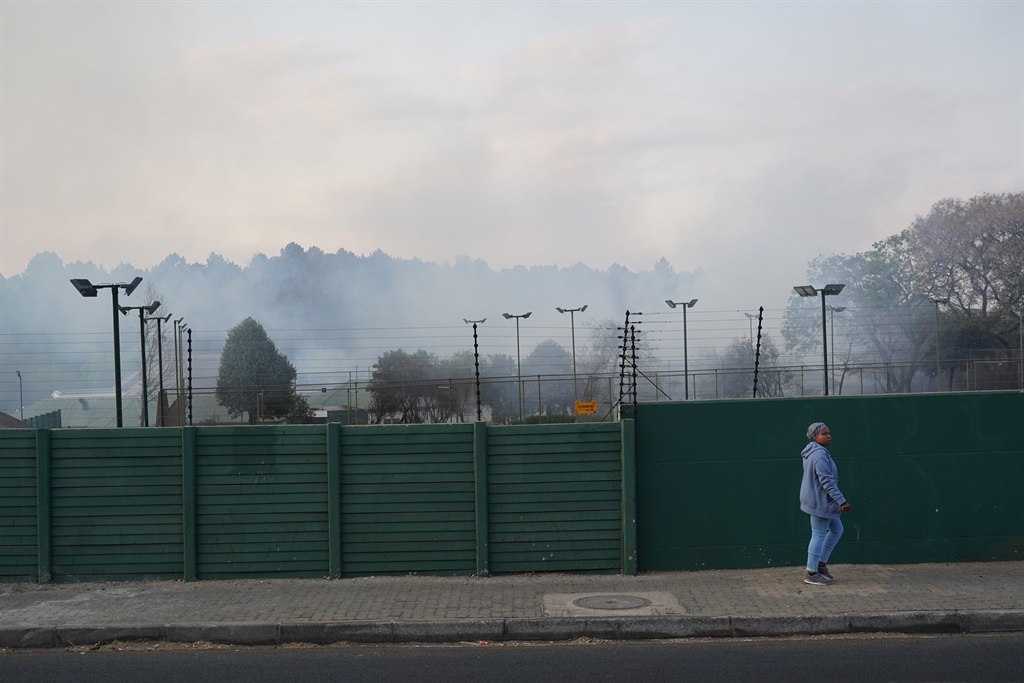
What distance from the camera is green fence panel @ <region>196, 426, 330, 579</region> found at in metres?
10.2

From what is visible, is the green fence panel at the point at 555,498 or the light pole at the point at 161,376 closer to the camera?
the green fence panel at the point at 555,498

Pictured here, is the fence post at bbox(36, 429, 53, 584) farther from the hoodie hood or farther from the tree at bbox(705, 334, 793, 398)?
the tree at bbox(705, 334, 793, 398)

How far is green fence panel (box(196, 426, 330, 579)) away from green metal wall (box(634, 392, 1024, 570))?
3.45m

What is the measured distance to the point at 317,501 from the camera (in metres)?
10.3

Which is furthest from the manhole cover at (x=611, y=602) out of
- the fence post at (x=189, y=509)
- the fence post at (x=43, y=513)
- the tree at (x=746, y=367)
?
the tree at (x=746, y=367)

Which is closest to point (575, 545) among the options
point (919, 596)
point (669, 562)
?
point (669, 562)

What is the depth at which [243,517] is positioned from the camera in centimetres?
1026

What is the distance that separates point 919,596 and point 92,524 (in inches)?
326

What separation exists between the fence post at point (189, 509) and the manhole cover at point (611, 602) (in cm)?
407

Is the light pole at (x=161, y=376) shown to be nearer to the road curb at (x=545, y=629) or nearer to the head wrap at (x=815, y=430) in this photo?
the road curb at (x=545, y=629)

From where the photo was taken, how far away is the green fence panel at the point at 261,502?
403 inches

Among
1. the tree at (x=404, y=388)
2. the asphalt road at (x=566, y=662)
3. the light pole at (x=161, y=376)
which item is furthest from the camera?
the tree at (x=404, y=388)

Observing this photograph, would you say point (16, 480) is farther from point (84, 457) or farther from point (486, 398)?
point (486, 398)

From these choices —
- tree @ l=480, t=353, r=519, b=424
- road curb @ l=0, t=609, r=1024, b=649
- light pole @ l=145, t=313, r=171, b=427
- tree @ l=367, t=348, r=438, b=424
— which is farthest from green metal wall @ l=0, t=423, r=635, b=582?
tree @ l=367, t=348, r=438, b=424
